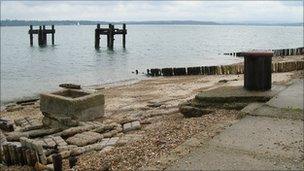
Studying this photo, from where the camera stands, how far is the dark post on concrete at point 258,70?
1062 cm

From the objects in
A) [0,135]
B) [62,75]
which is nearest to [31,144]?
[0,135]

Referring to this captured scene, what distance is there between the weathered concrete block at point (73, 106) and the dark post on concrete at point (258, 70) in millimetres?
5003

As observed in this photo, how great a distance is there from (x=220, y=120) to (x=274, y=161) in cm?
254

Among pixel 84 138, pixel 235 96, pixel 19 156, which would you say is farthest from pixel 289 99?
pixel 19 156

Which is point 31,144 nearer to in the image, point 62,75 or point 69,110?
point 69,110

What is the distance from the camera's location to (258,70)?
10.6 meters

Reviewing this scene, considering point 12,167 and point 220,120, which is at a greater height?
point 220,120

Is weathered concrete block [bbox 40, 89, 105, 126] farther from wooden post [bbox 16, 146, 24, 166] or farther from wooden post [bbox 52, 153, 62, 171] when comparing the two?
wooden post [bbox 52, 153, 62, 171]

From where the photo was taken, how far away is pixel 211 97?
33.1ft

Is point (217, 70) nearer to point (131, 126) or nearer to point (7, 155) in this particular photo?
point (131, 126)

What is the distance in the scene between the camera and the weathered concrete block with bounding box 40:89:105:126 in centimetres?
1273

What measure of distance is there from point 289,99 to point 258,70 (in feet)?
3.47

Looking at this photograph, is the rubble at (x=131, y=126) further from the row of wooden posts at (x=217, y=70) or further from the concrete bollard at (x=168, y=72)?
the concrete bollard at (x=168, y=72)

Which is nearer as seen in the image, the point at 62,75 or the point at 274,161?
the point at 274,161
